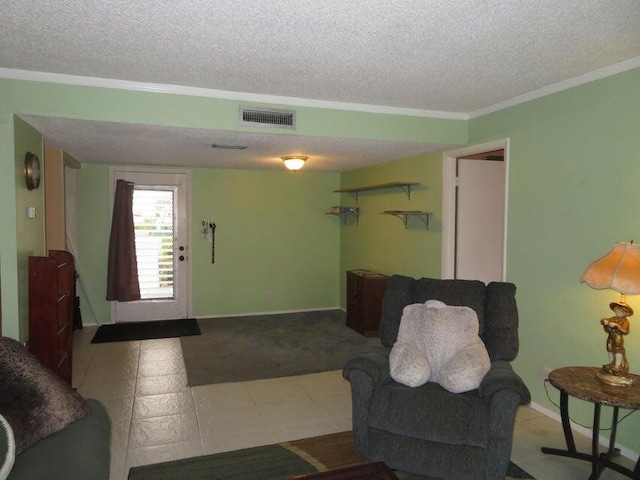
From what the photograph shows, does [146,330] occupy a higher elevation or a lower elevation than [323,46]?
lower

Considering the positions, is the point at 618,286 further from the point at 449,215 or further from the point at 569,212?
the point at 449,215

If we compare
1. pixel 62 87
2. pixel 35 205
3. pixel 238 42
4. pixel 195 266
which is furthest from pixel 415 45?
pixel 195 266

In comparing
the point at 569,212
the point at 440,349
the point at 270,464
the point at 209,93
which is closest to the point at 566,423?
the point at 440,349

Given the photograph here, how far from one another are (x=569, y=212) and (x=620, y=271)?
833mm

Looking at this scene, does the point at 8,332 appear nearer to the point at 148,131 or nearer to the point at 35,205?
the point at 35,205

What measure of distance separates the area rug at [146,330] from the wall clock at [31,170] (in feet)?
8.34

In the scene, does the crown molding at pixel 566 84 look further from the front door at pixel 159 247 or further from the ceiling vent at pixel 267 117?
the front door at pixel 159 247

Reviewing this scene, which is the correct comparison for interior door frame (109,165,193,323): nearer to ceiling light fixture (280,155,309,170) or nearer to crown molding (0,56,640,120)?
ceiling light fixture (280,155,309,170)

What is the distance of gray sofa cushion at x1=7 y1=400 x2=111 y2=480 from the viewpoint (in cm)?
171

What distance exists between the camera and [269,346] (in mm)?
5027

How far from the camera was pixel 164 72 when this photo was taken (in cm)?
287

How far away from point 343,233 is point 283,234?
927 mm

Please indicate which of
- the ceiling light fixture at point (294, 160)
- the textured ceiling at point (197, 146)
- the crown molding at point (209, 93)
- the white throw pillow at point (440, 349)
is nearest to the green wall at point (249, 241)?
the textured ceiling at point (197, 146)

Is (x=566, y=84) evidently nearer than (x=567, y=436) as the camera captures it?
No
